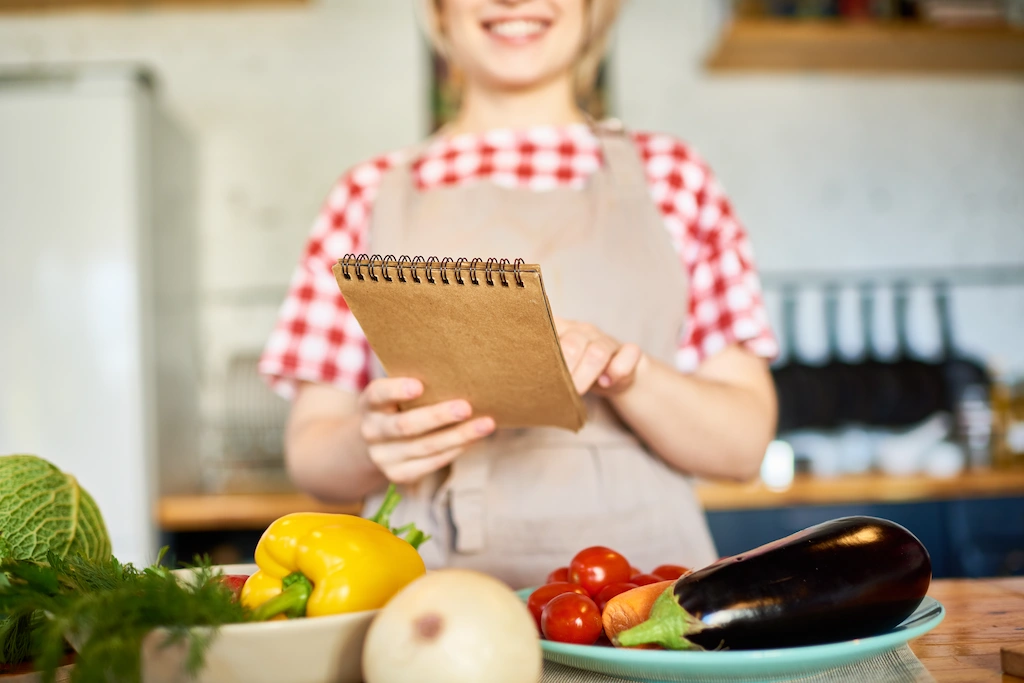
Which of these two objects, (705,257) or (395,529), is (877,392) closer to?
(705,257)

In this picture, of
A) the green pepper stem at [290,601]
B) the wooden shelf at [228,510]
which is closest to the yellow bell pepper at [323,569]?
the green pepper stem at [290,601]

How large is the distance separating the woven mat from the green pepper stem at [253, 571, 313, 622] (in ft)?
0.47

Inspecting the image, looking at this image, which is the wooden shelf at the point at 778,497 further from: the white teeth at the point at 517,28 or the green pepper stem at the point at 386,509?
the green pepper stem at the point at 386,509

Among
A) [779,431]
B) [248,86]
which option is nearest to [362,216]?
[779,431]

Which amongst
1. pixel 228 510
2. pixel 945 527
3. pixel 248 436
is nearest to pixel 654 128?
pixel 945 527

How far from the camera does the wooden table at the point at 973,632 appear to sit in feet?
1.62

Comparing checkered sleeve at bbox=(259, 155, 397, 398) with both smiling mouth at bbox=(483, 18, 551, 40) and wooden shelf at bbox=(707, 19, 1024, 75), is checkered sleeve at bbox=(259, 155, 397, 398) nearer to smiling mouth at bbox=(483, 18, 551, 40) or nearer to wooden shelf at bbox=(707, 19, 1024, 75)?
smiling mouth at bbox=(483, 18, 551, 40)

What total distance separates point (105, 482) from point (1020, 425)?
2.24 m

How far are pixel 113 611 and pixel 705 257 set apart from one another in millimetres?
772

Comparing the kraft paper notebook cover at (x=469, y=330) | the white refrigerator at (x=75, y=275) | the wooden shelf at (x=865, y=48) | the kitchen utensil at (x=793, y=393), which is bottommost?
the kitchen utensil at (x=793, y=393)

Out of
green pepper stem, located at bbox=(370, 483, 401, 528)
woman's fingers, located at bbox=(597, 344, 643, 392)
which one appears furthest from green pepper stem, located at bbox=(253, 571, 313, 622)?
woman's fingers, located at bbox=(597, 344, 643, 392)

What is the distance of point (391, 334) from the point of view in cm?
58

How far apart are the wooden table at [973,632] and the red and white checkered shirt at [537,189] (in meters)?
0.32

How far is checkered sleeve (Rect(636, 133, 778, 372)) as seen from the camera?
3.16 feet
